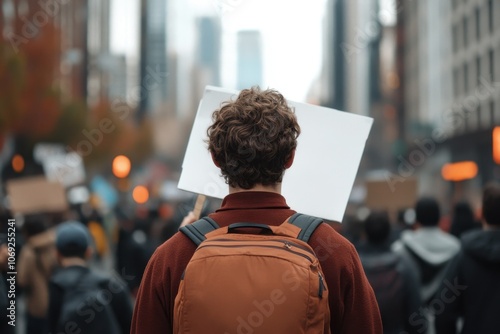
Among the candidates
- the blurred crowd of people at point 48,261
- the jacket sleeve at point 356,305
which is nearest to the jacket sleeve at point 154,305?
the jacket sleeve at point 356,305

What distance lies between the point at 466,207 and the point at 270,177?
9822mm

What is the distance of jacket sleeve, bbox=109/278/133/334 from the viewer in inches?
245

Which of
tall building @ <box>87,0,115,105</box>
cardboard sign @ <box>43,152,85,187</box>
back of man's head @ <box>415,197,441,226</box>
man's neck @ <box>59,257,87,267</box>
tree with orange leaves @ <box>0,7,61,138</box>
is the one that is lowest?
man's neck @ <box>59,257,87,267</box>

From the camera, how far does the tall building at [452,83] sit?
48.5m

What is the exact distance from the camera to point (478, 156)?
48.9 meters

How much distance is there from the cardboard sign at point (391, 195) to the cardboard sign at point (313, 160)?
8863 mm

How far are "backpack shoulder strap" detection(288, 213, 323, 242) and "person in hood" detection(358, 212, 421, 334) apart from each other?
3403mm

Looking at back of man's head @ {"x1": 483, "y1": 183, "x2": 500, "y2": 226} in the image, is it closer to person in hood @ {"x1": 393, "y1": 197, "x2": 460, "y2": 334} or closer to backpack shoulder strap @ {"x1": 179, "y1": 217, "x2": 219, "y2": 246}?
person in hood @ {"x1": 393, "y1": 197, "x2": 460, "y2": 334}

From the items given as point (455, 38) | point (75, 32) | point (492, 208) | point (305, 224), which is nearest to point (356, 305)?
point (305, 224)

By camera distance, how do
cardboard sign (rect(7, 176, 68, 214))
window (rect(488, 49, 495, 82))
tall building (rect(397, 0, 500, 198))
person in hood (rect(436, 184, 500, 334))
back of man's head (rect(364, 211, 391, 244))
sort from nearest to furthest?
person in hood (rect(436, 184, 500, 334)), back of man's head (rect(364, 211, 391, 244)), cardboard sign (rect(7, 176, 68, 214)), window (rect(488, 49, 495, 82)), tall building (rect(397, 0, 500, 198))

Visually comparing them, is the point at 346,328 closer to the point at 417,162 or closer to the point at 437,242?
the point at 437,242

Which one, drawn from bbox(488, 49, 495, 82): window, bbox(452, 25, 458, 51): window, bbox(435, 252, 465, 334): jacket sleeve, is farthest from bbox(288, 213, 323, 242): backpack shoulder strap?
bbox(452, 25, 458, 51): window

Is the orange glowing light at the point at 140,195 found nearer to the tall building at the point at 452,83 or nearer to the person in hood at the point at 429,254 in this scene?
the tall building at the point at 452,83

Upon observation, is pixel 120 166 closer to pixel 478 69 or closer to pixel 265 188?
pixel 265 188
